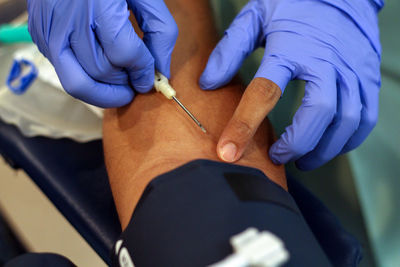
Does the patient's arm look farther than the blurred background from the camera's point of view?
No

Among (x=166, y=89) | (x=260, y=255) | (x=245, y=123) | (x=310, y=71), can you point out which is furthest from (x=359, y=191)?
(x=260, y=255)

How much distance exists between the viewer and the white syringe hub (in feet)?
2.73

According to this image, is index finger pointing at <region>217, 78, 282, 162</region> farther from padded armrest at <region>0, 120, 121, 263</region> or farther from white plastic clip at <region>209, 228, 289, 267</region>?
padded armrest at <region>0, 120, 121, 263</region>

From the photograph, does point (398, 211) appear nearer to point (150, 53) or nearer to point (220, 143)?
point (220, 143)

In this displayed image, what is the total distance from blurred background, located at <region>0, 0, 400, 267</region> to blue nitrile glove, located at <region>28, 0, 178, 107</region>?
457mm

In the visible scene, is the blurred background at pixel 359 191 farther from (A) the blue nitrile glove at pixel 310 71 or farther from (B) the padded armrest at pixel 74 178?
(A) the blue nitrile glove at pixel 310 71

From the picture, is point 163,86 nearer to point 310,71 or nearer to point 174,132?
point 174,132

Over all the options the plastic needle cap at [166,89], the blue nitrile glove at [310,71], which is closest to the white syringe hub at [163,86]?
the plastic needle cap at [166,89]

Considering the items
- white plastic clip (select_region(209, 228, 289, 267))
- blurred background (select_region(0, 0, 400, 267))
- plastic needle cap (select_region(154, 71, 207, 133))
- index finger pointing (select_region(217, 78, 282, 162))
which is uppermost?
white plastic clip (select_region(209, 228, 289, 267))

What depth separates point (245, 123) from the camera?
0.75 m

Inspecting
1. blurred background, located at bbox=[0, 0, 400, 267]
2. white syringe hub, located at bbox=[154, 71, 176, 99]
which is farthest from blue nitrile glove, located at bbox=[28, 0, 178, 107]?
blurred background, located at bbox=[0, 0, 400, 267]

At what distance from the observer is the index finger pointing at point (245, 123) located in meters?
0.73

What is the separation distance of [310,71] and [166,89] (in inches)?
14.7

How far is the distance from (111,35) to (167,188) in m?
0.39
